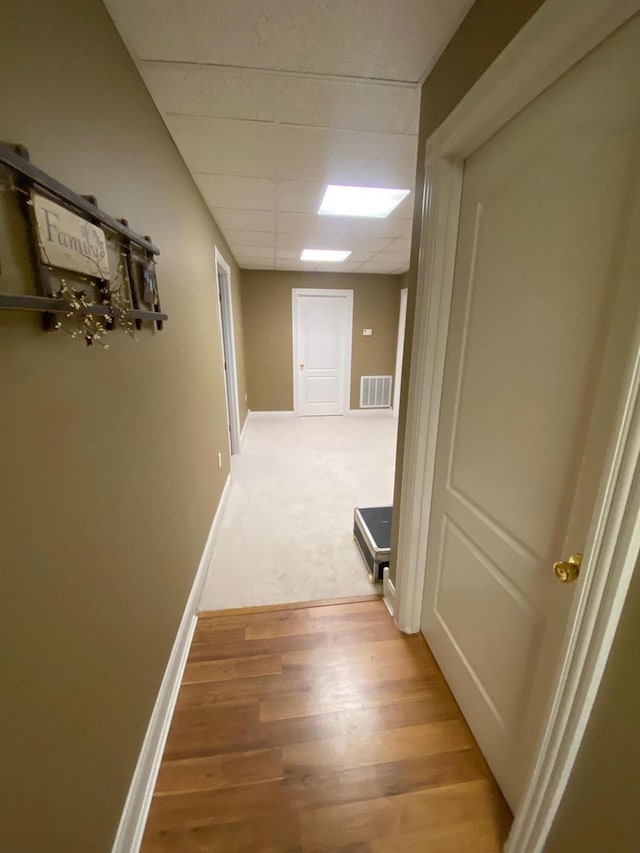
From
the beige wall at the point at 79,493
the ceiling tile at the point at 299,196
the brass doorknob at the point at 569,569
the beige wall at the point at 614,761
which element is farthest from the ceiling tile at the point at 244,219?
the beige wall at the point at 614,761

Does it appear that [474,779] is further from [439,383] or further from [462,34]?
[462,34]

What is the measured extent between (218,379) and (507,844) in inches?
113

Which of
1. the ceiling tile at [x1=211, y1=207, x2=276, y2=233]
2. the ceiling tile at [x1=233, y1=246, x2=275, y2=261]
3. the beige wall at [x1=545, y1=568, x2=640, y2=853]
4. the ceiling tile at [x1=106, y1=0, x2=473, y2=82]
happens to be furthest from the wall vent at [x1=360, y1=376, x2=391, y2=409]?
the beige wall at [x1=545, y1=568, x2=640, y2=853]

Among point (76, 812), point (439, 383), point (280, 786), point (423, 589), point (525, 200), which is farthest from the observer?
point (423, 589)

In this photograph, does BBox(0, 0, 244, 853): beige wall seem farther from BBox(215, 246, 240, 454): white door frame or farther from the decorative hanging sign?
BBox(215, 246, 240, 454): white door frame

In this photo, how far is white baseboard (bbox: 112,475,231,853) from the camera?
0.99 m

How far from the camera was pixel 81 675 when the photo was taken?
2.71ft

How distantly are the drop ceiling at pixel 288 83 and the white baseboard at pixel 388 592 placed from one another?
224cm

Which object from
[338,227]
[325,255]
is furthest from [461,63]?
[325,255]

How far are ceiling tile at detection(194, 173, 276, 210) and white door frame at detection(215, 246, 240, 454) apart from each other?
700 mm

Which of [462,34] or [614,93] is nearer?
[614,93]

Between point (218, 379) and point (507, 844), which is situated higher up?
point (218, 379)

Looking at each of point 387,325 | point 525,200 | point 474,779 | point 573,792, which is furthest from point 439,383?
point 387,325

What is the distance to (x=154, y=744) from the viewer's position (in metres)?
1.19
